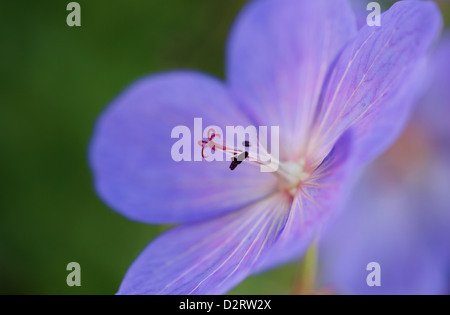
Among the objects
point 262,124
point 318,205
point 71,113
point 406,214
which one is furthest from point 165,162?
point 406,214

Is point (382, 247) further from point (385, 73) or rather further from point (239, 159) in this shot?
point (385, 73)

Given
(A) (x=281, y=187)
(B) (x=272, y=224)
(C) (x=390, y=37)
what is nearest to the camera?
(C) (x=390, y=37)

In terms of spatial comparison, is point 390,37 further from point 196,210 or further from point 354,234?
point 354,234

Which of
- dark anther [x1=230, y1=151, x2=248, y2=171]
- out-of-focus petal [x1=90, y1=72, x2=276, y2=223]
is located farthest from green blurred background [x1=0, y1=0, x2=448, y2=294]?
dark anther [x1=230, y1=151, x2=248, y2=171]

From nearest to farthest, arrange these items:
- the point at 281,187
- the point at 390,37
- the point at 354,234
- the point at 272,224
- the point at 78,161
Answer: the point at 390,37
the point at 272,224
the point at 281,187
the point at 354,234
the point at 78,161

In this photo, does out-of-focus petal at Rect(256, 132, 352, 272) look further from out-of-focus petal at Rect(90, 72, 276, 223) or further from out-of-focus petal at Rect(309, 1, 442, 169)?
out-of-focus petal at Rect(90, 72, 276, 223)

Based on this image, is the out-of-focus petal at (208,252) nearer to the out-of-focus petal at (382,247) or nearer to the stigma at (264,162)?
the stigma at (264,162)
